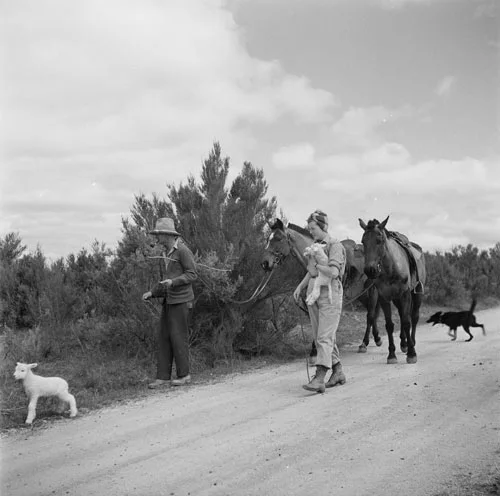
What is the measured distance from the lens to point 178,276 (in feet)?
24.8

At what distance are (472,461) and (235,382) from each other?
3690 mm

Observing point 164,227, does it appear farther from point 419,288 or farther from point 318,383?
point 419,288

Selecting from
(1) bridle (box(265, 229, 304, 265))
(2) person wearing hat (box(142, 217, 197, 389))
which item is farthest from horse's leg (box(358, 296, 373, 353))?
(2) person wearing hat (box(142, 217, 197, 389))

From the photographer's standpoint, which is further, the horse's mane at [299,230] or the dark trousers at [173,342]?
the horse's mane at [299,230]

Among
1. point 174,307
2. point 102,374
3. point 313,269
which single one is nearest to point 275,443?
point 313,269

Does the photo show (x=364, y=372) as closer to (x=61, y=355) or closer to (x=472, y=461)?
(x=472, y=461)

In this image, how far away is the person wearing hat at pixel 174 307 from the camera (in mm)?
7418

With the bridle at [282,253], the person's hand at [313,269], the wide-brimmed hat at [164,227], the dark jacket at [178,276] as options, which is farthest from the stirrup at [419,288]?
the wide-brimmed hat at [164,227]

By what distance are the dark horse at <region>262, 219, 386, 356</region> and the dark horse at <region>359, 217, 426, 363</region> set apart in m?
0.41

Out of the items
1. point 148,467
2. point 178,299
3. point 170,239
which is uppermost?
point 170,239

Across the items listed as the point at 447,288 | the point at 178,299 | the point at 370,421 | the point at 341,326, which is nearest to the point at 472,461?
the point at 370,421

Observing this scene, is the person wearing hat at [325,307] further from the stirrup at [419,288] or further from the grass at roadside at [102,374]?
the stirrup at [419,288]

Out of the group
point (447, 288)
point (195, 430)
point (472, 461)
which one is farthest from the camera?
point (447, 288)

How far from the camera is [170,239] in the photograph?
777cm
